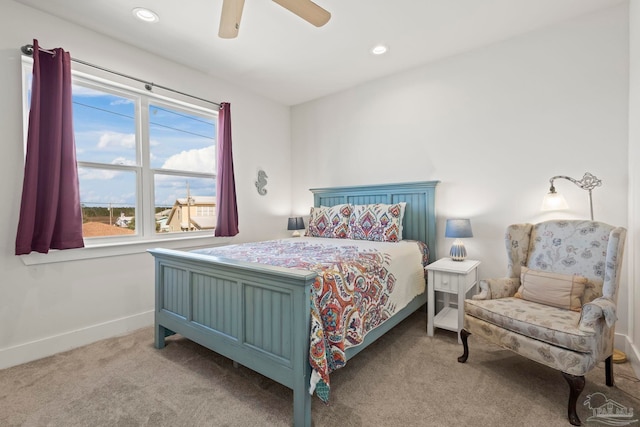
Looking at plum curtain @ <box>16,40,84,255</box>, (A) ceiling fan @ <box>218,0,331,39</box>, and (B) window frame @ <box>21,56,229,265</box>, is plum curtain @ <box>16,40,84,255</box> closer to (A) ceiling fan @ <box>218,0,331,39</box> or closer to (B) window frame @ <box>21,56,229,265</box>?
(B) window frame @ <box>21,56,229,265</box>

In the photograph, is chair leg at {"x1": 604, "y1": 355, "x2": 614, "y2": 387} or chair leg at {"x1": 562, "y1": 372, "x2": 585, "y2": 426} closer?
chair leg at {"x1": 562, "y1": 372, "x2": 585, "y2": 426}

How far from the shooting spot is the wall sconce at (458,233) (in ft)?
9.09

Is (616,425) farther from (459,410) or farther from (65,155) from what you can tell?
(65,155)

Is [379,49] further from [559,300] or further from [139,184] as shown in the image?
[139,184]

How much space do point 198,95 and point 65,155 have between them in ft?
5.02

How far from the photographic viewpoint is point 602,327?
1.65 meters

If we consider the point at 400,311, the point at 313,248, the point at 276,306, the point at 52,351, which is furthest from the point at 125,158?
the point at 400,311

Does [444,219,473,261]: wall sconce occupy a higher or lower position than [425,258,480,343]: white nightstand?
higher

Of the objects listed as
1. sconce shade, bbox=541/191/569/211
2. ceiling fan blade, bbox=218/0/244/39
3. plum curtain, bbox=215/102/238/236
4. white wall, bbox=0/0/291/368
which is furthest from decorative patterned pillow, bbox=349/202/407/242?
white wall, bbox=0/0/291/368

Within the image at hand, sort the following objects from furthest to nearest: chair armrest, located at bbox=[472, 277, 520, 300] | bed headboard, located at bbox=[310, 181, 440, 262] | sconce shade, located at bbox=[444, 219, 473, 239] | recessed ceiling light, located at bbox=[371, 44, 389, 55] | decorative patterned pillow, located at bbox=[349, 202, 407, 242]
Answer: bed headboard, located at bbox=[310, 181, 440, 262]
decorative patterned pillow, located at bbox=[349, 202, 407, 242]
recessed ceiling light, located at bbox=[371, 44, 389, 55]
sconce shade, located at bbox=[444, 219, 473, 239]
chair armrest, located at bbox=[472, 277, 520, 300]

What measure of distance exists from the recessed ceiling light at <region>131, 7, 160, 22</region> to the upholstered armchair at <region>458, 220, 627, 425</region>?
10.9 ft

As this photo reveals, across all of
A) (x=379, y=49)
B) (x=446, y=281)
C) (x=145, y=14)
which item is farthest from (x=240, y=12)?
(x=446, y=281)

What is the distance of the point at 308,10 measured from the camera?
6.49 feet

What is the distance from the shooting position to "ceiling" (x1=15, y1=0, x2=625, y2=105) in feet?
7.71
